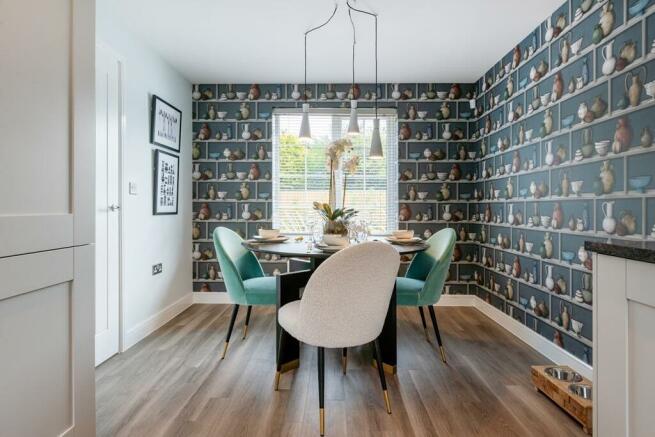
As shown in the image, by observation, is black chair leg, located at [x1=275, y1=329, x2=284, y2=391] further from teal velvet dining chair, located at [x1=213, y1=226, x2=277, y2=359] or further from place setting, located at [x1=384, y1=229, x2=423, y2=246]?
place setting, located at [x1=384, y1=229, x2=423, y2=246]

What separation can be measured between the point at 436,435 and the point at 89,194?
5.78 ft

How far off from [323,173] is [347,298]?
249 cm

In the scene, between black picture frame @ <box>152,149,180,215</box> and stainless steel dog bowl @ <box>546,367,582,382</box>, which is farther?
black picture frame @ <box>152,149,180,215</box>

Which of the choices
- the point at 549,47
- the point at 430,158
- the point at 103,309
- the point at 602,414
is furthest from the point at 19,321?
the point at 430,158

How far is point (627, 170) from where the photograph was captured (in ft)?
6.08

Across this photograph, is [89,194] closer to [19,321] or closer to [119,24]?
[19,321]

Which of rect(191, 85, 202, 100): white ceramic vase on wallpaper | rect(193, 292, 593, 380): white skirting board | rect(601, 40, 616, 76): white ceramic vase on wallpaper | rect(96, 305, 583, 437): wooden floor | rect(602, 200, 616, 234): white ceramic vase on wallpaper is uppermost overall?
rect(191, 85, 202, 100): white ceramic vase on wallpaper

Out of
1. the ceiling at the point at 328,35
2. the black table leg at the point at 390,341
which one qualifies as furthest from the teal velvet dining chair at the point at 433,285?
the ceiling at the point at 328,35

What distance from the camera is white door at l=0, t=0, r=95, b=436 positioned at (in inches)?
37.6

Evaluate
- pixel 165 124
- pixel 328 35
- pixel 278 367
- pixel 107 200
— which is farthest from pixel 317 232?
pixel 165 124

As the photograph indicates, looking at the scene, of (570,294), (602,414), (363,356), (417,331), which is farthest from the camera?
(417,331)

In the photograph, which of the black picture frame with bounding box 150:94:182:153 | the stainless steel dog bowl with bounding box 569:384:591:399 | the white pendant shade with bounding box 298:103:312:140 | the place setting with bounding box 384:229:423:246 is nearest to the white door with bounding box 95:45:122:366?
the black picture frame with bounding box 150:94:182:153

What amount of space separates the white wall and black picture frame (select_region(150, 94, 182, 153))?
0.22 feet

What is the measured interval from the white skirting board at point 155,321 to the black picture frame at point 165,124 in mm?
1512
